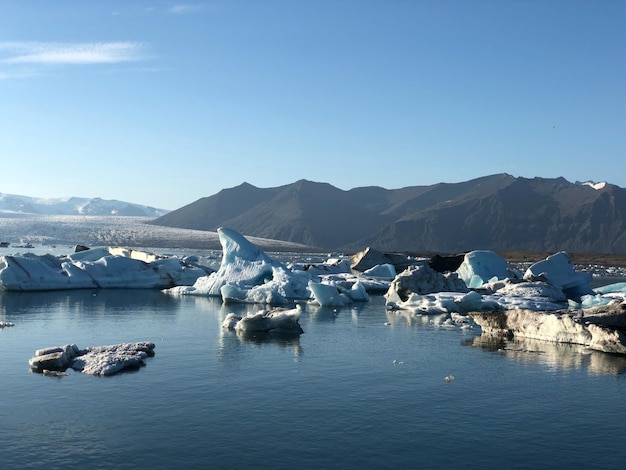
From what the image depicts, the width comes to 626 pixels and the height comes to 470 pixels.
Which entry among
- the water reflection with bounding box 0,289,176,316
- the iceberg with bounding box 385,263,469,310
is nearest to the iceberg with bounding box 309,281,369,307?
the iceberg with bounding box 385,263,469,310

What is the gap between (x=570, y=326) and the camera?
21.8 metres

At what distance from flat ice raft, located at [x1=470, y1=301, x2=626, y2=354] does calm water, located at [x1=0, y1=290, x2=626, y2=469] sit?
0.68m

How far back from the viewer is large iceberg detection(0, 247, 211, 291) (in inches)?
1483

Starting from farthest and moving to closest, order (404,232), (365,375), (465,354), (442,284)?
(404,232)
(442,284)
(465,354)
(365,375)

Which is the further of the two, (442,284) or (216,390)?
(442,284)

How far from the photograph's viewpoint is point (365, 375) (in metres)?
16.9

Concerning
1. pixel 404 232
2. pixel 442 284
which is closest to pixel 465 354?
pixel 442 284

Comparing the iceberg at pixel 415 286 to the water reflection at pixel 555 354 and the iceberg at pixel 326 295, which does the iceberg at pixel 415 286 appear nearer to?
the iceberg at pixel 326 295

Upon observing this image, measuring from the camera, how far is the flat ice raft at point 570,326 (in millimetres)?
20547

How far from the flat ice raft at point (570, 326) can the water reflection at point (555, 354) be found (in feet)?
0.87

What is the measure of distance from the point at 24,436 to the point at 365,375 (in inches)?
326

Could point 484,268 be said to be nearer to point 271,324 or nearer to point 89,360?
Answer: point 271,324

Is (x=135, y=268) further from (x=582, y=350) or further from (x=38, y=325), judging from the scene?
(x=582, y=350)

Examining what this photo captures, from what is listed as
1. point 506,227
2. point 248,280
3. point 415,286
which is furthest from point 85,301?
point 506,227
